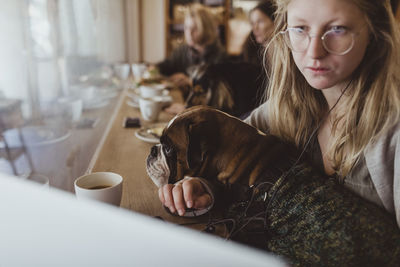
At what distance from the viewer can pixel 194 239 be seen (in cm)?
27

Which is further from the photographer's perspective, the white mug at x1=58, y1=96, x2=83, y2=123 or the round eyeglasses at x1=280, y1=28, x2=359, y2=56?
the white mug at x1=58, y1=96, x2=83, y2=123

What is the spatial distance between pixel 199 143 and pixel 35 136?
86 centimetres

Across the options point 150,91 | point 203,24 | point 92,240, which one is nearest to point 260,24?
point 203,24

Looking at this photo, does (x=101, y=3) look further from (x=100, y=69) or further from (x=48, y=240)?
(x=48, y=240)

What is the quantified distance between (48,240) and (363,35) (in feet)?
2.90

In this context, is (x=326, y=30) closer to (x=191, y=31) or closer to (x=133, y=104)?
→ (x=133, y=104)

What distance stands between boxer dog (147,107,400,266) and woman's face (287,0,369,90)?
241 millimetres

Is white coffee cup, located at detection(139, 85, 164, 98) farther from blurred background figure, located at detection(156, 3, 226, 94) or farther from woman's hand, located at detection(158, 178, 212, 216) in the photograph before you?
woman's hand, located at detection(158, 178, 212, 216)

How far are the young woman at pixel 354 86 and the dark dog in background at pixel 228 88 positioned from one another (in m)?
0.85

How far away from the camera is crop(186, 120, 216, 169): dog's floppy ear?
2.99ft

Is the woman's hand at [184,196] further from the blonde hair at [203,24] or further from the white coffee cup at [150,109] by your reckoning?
the blonde hair at [203,24]

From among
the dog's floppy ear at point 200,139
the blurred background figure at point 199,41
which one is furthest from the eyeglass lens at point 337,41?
the blurred background figure at point 199,41

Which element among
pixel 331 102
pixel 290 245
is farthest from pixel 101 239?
pixel 331 102

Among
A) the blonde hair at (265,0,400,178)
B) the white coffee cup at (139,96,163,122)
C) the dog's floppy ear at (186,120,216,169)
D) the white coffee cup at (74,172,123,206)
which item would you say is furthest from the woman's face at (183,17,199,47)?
the white coffee cup at (74,172,123,206)
